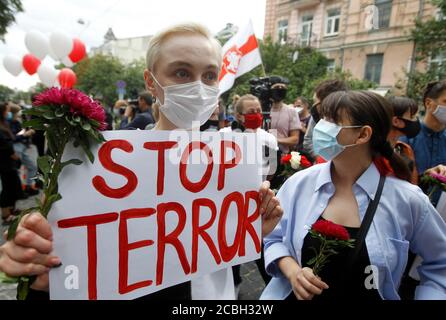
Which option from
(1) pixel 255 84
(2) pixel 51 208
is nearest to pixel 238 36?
(1) pixel 255 84

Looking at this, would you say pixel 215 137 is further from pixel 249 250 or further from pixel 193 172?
pixel 249 250

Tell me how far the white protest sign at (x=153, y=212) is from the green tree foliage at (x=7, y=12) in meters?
14.7

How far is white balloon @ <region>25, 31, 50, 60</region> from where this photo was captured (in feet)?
30.6

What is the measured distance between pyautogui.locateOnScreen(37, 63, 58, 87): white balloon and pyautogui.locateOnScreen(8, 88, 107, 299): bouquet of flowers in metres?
10.6

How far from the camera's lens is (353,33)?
47.8 feet

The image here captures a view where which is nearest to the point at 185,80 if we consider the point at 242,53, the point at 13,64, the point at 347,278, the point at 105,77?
the point at 347,278

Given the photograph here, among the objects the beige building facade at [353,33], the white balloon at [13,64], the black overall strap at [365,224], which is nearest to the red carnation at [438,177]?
the black overall strap at [365,224]

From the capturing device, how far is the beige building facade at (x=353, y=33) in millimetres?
11320

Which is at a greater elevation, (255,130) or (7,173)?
(255,130)

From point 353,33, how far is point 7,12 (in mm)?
14847

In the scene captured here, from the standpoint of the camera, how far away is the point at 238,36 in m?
5.39

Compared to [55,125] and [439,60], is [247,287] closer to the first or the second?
[55,125]

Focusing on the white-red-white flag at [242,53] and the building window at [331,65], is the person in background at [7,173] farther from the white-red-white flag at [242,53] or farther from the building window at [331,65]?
the building window at [331,65]

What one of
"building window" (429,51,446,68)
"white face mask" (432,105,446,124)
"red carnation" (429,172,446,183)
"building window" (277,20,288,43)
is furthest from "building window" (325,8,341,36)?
"red carnation" (429,172,446,183)
